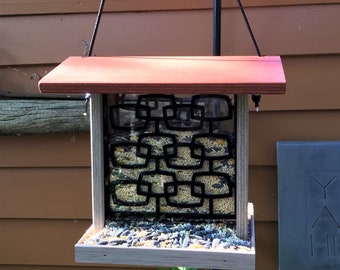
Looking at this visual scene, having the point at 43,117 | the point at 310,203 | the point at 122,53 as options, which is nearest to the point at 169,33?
the point at 122,53

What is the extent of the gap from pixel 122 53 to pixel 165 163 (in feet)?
2.27

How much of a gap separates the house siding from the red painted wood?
20.8 inches

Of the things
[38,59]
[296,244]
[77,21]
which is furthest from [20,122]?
[296,244]

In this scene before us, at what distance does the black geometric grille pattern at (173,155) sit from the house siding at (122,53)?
583 millimetres

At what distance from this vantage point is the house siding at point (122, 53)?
5.74ft

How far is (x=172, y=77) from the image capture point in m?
1.09

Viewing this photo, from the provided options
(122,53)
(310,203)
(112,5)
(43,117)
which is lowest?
(310,203)

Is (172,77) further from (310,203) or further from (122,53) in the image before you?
(310,203)

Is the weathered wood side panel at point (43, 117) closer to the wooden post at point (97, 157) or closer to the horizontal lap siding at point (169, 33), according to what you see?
the horizontal lap siding at point (169, 33)

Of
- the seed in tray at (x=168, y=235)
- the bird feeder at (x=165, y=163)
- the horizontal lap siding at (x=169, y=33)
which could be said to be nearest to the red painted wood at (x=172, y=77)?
the bird feeder at (x=165, y=163)

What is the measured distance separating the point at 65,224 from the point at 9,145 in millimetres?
390

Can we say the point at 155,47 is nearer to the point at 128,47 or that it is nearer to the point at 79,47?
the point at 128,47

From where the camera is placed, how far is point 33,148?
1887 millimetres

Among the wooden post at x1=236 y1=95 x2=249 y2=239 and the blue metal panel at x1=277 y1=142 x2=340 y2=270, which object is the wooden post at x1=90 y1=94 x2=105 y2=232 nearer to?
the wooden post at x1=236 y1=95 x2=249 y2=239
